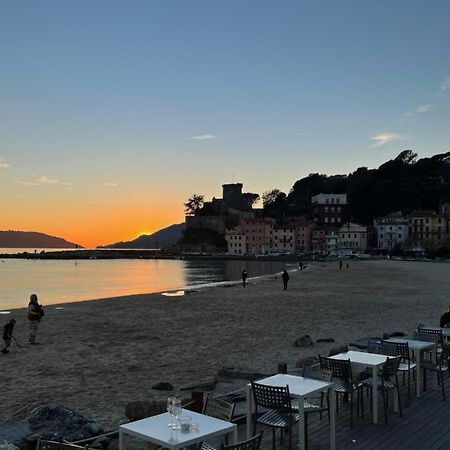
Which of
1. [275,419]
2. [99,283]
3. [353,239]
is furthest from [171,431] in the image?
[353,239]

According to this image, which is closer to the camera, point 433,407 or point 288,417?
point 288,417

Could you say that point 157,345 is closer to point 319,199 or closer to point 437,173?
point 319,199

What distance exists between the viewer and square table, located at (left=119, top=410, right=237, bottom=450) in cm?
419

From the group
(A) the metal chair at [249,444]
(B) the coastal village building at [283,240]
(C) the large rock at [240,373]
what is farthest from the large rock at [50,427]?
(B) the coastal village building at [283,240]

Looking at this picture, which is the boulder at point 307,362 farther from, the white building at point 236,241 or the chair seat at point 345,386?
the white building at point 236,241

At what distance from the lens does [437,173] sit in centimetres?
14200

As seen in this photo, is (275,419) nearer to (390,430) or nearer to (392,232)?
(390,430)

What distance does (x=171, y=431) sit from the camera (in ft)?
14.5

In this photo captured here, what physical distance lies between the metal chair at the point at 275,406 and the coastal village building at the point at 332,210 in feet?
441

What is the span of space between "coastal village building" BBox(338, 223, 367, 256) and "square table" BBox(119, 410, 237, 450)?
122 meters

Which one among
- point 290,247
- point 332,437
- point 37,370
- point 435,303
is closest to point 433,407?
point 332,437

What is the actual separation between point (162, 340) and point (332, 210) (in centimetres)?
12625

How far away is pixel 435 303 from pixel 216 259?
372ft

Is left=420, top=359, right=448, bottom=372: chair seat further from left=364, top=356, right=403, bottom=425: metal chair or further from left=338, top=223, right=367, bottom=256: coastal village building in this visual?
left=338, top=223, right=367, bottom=256: coastal village building
